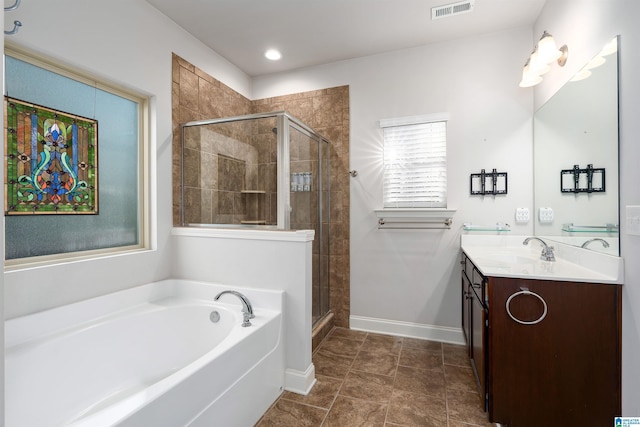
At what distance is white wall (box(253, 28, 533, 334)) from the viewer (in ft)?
8.51

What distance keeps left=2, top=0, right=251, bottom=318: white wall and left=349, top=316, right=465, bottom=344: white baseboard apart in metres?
1.82

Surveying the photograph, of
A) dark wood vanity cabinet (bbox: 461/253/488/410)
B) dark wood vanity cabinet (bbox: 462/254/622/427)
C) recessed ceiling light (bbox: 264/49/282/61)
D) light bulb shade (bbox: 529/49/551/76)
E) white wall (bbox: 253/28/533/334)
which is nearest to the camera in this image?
dark wood vanity cabinet (bbox: 462/254/622/427)

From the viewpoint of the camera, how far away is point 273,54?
118 inches

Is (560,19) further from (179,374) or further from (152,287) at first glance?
(152,287)

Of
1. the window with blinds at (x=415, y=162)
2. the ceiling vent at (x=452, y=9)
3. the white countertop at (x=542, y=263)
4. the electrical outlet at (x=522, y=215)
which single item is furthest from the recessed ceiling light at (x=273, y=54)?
the electrical outlet at (x=522, y=215)

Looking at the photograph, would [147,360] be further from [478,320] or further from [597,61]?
[597,61]

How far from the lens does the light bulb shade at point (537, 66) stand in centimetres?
215

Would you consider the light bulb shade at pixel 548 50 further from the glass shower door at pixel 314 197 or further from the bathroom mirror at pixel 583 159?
the glass shower door at pixel 314 197

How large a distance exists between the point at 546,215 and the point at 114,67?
3.18 meters

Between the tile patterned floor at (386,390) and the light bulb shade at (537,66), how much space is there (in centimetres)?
222

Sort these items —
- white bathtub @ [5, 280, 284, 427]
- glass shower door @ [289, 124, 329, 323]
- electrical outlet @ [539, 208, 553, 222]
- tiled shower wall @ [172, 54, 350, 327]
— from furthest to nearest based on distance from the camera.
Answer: tiled shower wall @ [172, 54, 350, 327]
glass shower door @ [289, 124, 329, 323]
electrical outlet @ [539, 208, 553, 222]
white bathtub @ [5, 280, 284, 427]

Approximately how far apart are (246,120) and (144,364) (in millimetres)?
1804

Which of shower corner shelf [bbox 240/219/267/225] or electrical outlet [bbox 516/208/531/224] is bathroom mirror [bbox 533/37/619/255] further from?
shower corner shelf [bbox 240/219/267/225]

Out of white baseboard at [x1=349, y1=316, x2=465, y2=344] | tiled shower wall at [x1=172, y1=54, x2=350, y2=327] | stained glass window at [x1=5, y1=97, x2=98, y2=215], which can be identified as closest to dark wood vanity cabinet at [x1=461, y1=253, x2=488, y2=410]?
white baseboard at [x1=349, y1=316, x2=465, y2=344]
